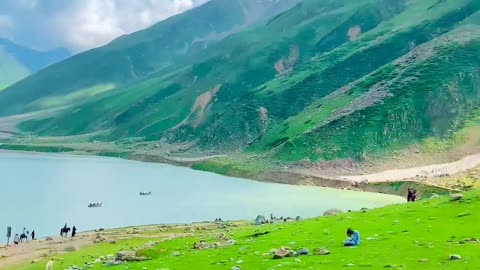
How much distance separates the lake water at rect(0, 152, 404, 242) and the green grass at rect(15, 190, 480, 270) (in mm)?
40007

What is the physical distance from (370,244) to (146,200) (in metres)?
83.5

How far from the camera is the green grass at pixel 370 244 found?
29.3m

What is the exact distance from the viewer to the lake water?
9219 cm

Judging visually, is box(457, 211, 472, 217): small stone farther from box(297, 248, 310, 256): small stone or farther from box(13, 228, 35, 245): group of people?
box(13, 228, 35, 245): group of people

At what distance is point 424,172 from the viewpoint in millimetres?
144625

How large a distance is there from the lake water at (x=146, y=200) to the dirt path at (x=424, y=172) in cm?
1166

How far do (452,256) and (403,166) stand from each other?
132 metres

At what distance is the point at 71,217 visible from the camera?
93688 mm

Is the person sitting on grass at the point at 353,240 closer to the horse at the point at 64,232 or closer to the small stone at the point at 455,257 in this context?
the small stone at the point at 455,257

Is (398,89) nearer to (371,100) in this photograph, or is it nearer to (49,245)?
(371,100)

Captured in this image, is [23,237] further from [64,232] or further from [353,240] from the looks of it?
[353,240]

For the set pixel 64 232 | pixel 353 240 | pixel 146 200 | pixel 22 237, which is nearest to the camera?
pixel 353 240

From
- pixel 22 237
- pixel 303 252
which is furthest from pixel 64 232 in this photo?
pixel 303 252

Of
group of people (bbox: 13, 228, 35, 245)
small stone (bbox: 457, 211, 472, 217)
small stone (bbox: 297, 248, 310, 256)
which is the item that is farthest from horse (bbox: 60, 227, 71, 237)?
small stone (bbox: 457, 211, 472, 217)
